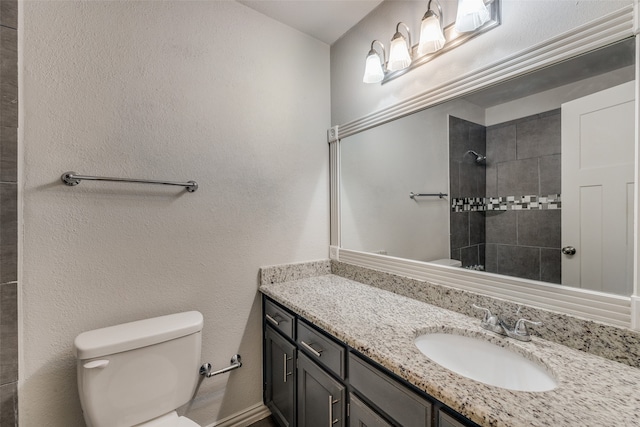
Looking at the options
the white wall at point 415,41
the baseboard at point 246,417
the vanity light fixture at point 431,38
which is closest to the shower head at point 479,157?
the white wall at point 415,41

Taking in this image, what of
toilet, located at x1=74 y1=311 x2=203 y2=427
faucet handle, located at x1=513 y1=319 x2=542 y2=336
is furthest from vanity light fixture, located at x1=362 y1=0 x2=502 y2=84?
toilet, located at x1=74 y1=311 x2=203 y2=427

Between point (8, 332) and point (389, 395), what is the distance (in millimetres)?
1426

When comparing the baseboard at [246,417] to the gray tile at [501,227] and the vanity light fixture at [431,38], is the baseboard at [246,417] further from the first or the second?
the vanity light fixture at [431,38]

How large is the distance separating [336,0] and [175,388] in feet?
7.03

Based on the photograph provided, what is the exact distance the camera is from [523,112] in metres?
1.11

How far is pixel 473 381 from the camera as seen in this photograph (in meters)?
0.73

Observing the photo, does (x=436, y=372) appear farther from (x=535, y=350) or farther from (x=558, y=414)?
(x=535, y=350)

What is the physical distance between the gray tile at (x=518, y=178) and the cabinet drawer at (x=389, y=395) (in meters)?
0.89

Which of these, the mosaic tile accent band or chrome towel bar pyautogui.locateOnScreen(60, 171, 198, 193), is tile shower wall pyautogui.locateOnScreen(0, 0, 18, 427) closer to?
chrome towel bar pyautogui.locateOnScreen(60, 171, 198, 193)

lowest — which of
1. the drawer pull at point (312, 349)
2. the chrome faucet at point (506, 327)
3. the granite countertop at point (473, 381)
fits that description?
the drawer pull at point (312, 349)

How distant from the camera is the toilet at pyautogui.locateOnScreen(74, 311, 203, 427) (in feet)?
3.42

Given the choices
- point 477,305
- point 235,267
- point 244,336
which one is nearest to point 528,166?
point 477,305

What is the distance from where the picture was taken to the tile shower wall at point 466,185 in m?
1.26

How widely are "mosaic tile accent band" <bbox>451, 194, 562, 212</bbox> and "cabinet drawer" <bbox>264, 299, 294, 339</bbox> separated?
3.37ft
